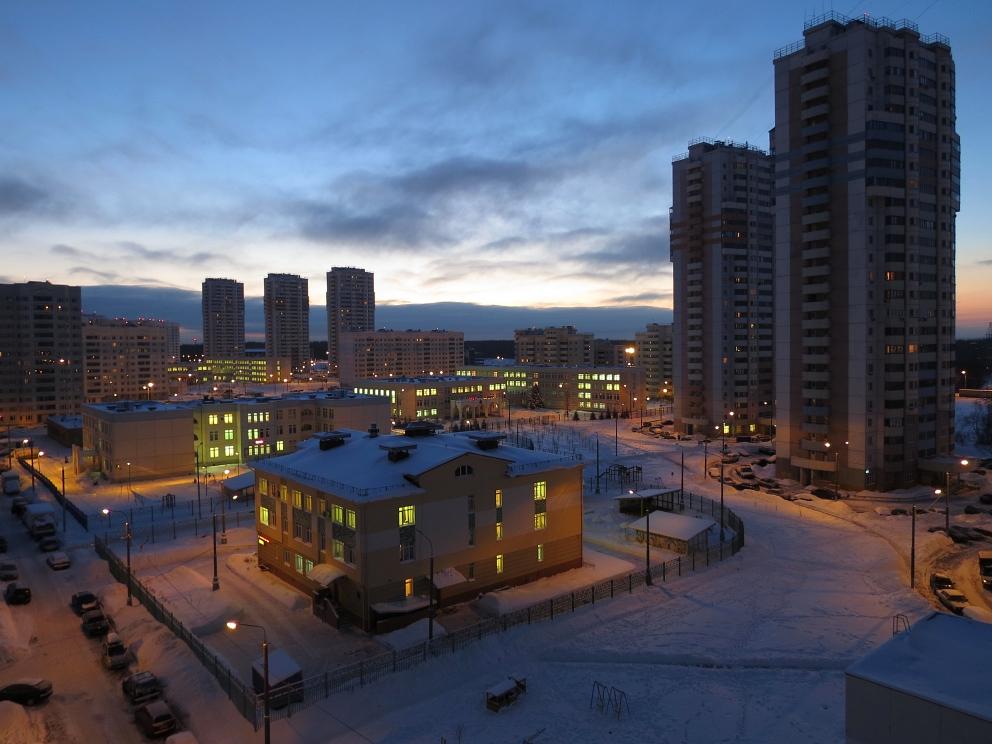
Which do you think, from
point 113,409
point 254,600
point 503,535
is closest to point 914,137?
point 503,535

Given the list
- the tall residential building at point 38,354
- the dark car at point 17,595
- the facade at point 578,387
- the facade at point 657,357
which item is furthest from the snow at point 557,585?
the facade at point 657,357

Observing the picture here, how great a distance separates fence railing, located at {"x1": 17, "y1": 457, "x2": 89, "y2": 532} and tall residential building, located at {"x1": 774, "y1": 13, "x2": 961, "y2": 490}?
66584mm

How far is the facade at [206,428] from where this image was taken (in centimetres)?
6838

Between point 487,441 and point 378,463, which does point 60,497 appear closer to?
point 378,463

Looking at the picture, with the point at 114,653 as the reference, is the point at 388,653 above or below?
above

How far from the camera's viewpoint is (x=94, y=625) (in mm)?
31297

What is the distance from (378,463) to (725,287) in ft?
246

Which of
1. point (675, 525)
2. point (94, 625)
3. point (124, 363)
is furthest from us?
point (124, 363)

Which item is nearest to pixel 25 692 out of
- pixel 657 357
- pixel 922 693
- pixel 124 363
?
pixel 922 693

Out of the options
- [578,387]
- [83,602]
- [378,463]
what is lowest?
[83,602]

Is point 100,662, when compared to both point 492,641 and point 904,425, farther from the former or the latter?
point 904,425

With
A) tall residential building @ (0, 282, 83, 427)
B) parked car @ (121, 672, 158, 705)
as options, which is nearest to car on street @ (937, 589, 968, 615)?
parked car @ (121, 672, 158, 705)

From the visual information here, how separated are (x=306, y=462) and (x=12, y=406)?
114152 millimetres

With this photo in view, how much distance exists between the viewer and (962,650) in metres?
18.9
